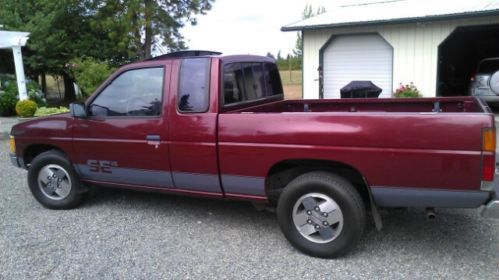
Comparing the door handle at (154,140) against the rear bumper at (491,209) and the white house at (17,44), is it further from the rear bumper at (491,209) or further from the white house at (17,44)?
the white house at (17,44)

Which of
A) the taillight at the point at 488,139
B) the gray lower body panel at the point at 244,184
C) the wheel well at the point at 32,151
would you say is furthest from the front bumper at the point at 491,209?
the wheel well at the point at 32,151

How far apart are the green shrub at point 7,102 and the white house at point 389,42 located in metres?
9.67

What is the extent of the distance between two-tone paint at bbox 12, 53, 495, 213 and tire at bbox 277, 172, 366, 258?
0.62 ft

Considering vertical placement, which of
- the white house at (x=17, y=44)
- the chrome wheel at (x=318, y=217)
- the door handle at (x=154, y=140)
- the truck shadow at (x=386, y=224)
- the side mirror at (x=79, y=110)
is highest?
the white house at (x=17, y=44)

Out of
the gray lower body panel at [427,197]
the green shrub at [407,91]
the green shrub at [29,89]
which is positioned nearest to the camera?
the gray lower body panel at [427,197]

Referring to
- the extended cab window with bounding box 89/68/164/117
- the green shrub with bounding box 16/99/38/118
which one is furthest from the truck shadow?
the green shrub with bounding box 16/99/38/118

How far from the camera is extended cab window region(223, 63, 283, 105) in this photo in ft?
15.1

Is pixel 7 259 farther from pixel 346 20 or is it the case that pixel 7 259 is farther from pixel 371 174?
pixel 346 20

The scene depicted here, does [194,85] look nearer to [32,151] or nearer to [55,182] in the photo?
[55,182]

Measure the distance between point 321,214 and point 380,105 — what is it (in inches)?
78.0

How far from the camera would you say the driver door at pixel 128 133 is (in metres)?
4.66

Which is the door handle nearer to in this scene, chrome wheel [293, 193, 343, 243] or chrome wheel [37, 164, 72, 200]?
chrome wheel [37, 164, 72, 200]

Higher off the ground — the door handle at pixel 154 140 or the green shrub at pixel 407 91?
the door handle at pixel 154 140

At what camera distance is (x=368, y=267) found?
3822 millimetres
